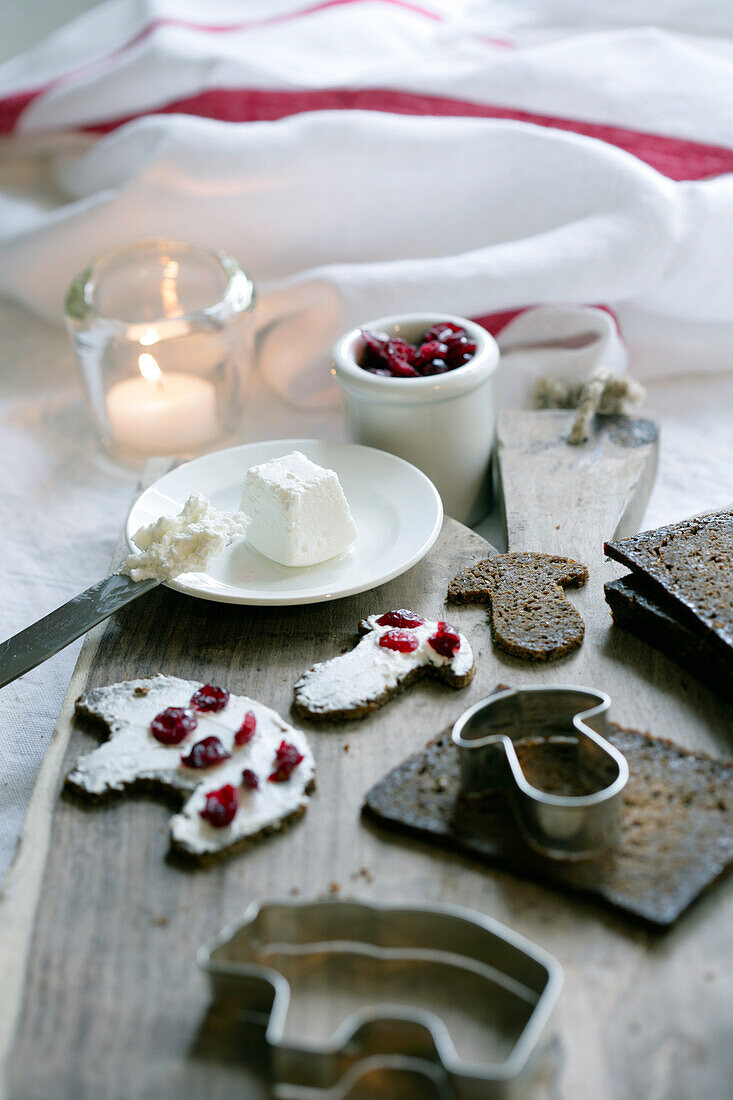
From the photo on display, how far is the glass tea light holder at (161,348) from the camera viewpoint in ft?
6.73

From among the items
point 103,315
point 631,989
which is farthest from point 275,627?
point 103,315

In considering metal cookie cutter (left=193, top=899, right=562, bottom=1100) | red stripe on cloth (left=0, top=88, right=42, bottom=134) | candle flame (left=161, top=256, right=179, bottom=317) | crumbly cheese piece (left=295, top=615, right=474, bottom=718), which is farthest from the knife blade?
red stripe on cloth (left=0, top=88, right=42, bottom=134)

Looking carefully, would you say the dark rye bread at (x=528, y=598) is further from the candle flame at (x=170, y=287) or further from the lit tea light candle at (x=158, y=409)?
the candle flame at (x=170, y=287)

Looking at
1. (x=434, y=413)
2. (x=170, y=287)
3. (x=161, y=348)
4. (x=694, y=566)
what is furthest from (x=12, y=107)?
(x=694, y=566)

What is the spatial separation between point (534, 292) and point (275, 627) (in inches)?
41.7

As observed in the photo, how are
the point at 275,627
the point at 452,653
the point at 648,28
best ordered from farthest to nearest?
1. the point at 648,28
2. the point at 275,627
3. the point at 452,653

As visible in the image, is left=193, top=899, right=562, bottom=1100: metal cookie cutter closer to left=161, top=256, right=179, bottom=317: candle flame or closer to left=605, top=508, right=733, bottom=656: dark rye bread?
left=605, top=508, right=733, bottom=656: dark rye bread

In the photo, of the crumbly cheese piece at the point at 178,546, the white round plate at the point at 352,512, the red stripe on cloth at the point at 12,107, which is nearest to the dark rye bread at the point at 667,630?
the white round plate at the point at 352,512

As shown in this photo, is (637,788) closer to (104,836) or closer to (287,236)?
(104,836)

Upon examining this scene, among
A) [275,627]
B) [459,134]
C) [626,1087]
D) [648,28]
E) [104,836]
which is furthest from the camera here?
[648,28]

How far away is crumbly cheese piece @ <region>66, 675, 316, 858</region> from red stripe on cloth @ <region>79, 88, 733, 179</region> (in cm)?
168

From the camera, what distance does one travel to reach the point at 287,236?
7.71 feet

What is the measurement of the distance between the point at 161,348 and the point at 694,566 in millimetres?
1210

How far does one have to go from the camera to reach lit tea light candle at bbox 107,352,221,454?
207cm
